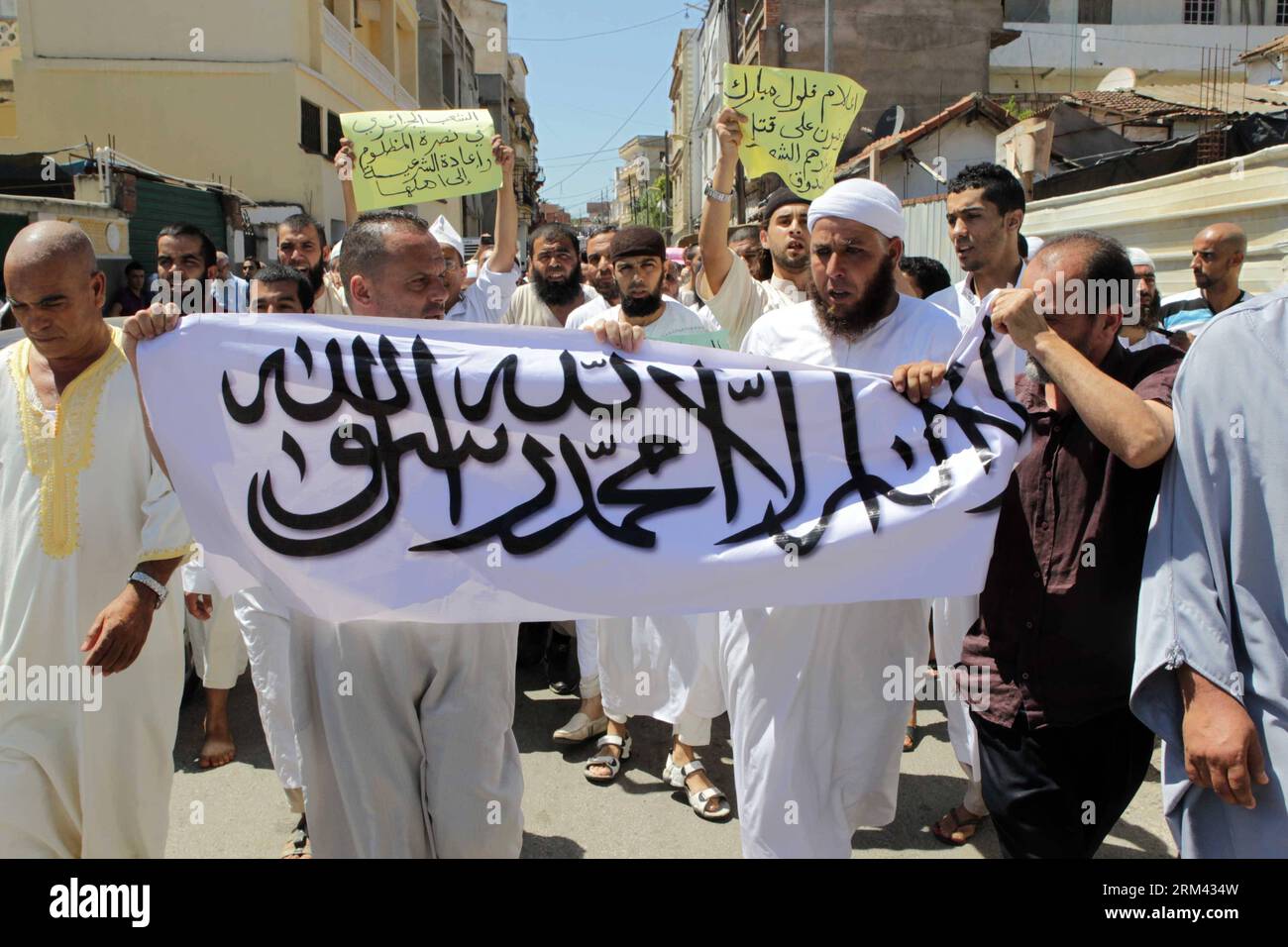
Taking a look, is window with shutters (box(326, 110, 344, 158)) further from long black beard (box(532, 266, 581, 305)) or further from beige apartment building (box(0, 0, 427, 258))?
long black beard (box(532, 266, 581, 305))

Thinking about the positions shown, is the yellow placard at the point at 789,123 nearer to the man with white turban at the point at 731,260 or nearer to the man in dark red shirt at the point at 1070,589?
the man with white turban at the point at 731,260

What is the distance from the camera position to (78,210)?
11344 mm

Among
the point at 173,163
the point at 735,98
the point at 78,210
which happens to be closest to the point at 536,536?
the point at 735,98

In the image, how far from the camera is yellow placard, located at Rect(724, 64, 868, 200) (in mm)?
4816

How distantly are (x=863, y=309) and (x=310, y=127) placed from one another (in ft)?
57.2

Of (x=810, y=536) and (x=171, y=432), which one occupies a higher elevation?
(x=171, y=432)

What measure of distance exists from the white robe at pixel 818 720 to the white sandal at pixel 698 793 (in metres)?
0.98

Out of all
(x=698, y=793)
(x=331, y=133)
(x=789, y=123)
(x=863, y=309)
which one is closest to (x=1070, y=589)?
(x=863, y=309)

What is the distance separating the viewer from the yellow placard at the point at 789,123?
4.82 metres

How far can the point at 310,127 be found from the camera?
1839cm

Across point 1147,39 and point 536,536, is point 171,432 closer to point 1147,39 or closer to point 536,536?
point 536,536

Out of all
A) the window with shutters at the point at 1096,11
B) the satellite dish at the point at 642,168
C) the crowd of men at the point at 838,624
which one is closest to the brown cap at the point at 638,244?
the crowd of men at the point at 838,624

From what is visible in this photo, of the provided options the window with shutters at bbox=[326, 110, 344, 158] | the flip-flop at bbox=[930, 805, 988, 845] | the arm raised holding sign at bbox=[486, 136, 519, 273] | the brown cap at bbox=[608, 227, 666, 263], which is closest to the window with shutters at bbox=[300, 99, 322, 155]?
the window with shutters at bbox=[326, 110, 344, 158]
